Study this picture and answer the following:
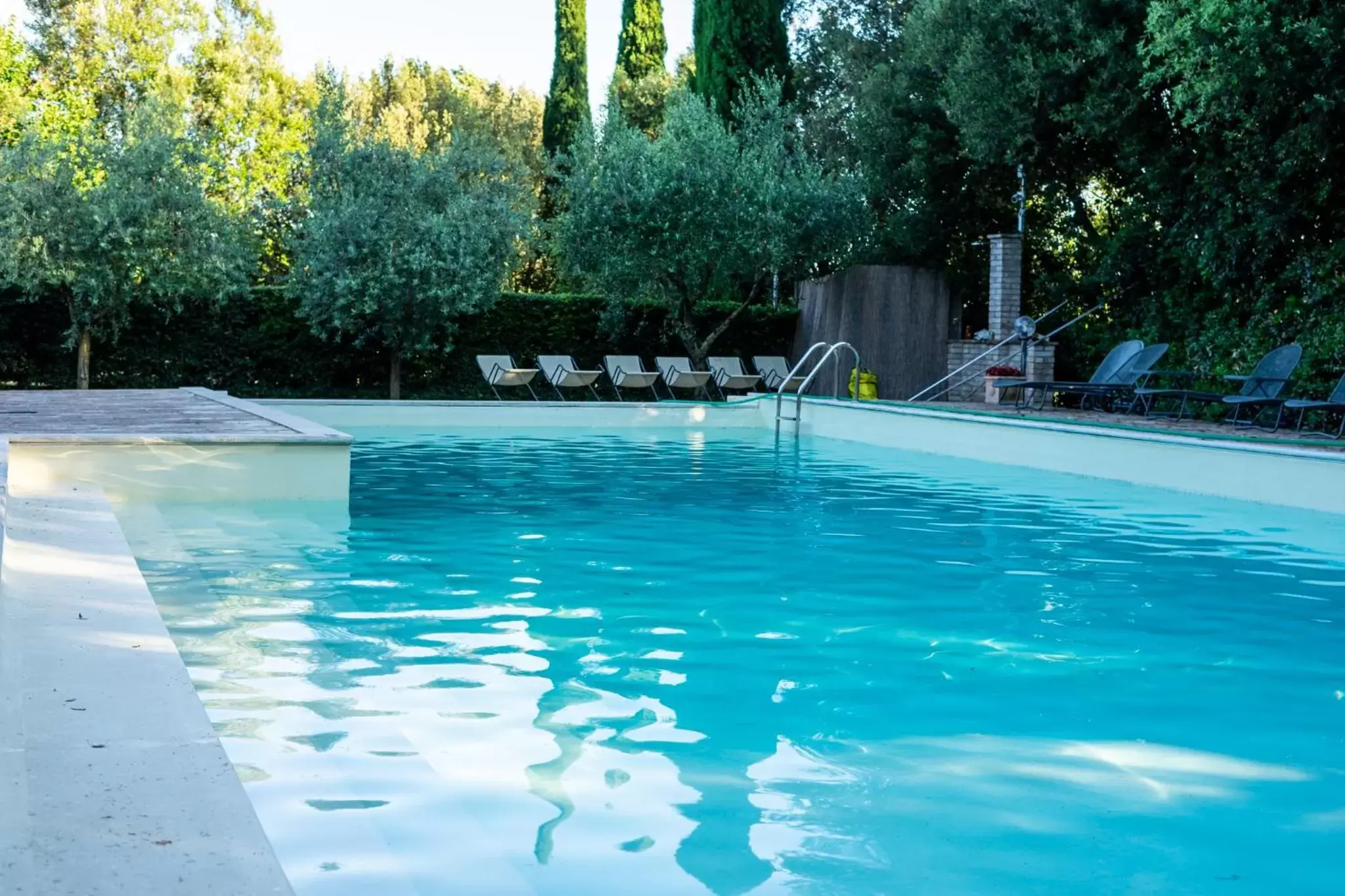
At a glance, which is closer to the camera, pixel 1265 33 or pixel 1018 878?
pixel 1018 878

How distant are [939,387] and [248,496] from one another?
13.0 metres

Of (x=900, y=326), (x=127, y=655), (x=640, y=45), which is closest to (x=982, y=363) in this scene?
(x=900, y=326)

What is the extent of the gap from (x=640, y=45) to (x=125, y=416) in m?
22.8

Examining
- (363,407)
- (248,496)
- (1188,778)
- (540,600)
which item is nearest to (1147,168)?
(363,407)

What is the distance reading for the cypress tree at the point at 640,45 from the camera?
31453 mm

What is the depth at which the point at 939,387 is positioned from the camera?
2005 cm

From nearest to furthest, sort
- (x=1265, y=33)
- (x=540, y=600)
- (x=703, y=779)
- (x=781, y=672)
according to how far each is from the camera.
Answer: (x=703, y=779) → (x=781, y=672) → (x=540, y=600) → (x=1265, y=33)

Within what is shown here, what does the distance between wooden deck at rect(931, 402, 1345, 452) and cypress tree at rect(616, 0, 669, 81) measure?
15996mm

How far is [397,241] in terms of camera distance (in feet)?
63.3

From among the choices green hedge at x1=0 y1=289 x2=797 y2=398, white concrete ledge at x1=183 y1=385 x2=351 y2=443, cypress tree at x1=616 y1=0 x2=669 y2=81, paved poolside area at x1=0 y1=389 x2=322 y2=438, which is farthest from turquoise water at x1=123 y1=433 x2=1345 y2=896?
cypress tree at x1=616 y1=0 x2=669 y2=81

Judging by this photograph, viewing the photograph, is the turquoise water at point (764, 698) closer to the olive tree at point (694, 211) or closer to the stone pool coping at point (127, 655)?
the stone pool coping at point (127, 655)

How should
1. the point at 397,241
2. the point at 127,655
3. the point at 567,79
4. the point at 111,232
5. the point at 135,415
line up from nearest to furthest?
the point at 127,655, the point at 135,415, the point at 111,232, the point at 397,241, the point at 567,79

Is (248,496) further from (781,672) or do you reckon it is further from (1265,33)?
(1265,33)

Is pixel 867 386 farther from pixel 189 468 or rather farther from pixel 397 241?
pixel 189 468
